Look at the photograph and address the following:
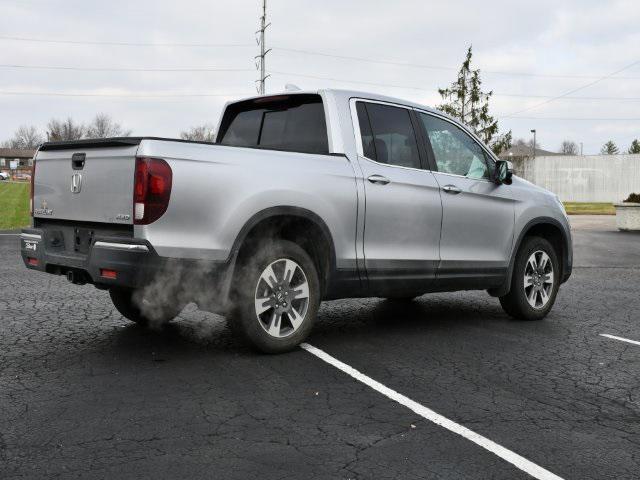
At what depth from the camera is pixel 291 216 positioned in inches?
198

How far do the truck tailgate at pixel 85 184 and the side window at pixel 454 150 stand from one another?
2.87 meters

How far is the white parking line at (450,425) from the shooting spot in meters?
3.15

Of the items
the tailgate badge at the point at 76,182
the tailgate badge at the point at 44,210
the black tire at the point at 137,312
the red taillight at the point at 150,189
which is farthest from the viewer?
the black tire at the point at 137,312

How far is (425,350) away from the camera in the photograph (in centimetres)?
543

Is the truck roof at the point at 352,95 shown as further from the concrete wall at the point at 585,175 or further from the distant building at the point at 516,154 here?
the concrete wall at the point at 585,175

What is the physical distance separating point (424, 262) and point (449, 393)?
1.75 metres

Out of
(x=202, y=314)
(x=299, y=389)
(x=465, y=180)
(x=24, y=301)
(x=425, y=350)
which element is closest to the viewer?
(x=299, y=389)

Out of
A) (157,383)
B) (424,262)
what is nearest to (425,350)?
(424,262)

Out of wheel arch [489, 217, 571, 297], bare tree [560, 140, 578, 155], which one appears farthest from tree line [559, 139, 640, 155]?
wheel arch [489, 217, 571, 297]

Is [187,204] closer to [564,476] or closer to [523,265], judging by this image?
[564,476]

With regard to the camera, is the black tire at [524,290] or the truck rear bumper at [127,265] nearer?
the truck rear bumper at [127,265]

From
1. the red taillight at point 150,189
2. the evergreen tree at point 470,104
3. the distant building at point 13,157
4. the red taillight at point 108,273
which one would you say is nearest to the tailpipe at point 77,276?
the red taillight at point 108,273

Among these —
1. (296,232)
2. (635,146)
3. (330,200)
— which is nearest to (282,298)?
(296,232)

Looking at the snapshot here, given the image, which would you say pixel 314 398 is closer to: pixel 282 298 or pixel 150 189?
pixel 282 298
